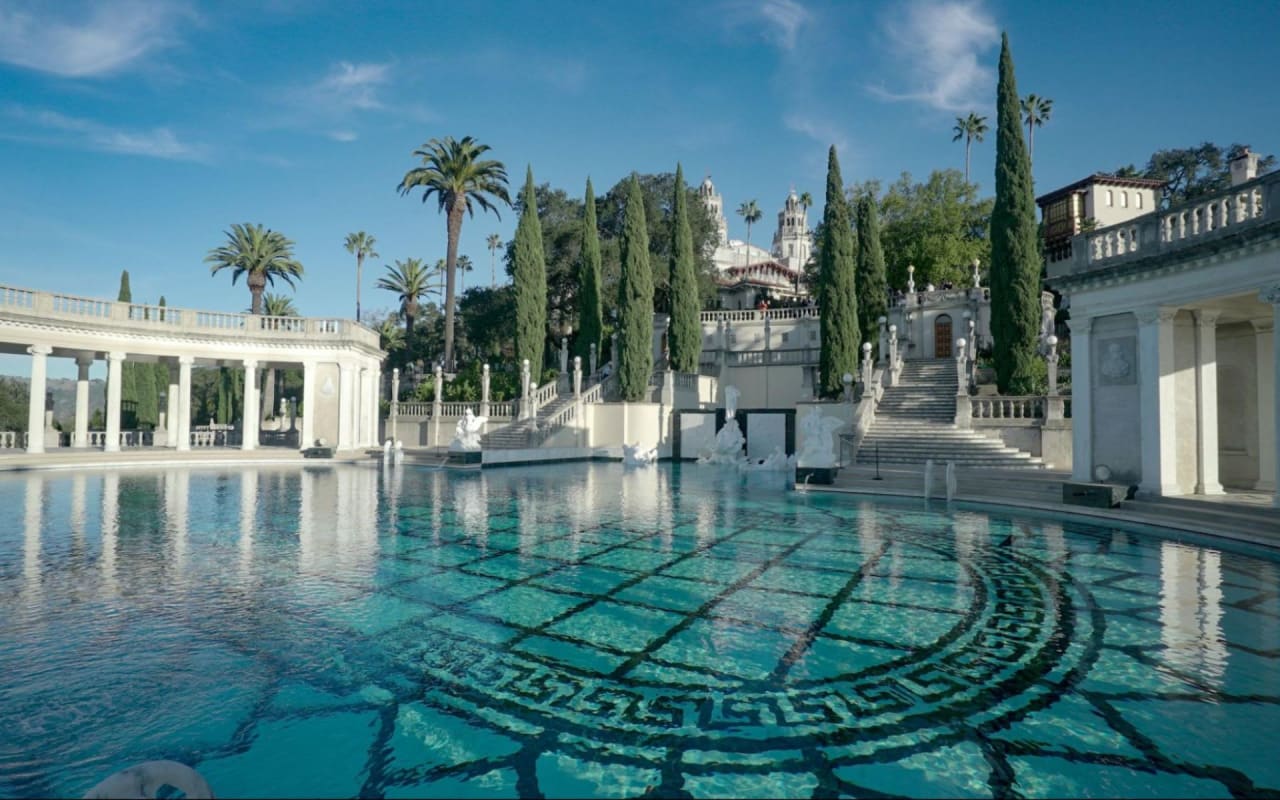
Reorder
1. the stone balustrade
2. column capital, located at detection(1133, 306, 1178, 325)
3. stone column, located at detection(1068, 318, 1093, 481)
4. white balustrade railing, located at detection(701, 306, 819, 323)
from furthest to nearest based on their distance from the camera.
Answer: white balustrade railing, located at detection(701, 306, 819, 323)
stone column, located at detection(1068, 318, 1093, 481)
column capital, located at detection(1133, 306, 1178, 325)
the stone balustrade

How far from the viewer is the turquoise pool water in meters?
4.11

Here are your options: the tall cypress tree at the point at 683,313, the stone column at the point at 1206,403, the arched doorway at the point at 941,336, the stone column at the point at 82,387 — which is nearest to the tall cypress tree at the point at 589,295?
the tall cypress tree at the point at 683,313

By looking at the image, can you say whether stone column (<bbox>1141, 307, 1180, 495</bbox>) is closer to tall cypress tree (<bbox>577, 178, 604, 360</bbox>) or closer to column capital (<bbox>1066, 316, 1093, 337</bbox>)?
column capital (<bbox>1066, 316, 1093, 337</bbox>)

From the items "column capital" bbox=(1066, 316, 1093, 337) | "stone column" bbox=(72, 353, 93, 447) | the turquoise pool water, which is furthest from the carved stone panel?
"stone column" bbox=(72, 353, 93, 447)

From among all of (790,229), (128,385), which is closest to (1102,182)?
(128,385)

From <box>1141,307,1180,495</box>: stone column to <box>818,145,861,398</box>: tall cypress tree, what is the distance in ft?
59.4

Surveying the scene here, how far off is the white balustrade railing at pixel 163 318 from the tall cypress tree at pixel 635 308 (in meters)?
14.3

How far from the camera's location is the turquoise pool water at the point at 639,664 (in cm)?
411

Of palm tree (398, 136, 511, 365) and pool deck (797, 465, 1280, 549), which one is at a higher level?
palm tree (398, 136, 511, 365)

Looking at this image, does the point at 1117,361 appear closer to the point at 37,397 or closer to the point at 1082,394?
the point at 1082,394

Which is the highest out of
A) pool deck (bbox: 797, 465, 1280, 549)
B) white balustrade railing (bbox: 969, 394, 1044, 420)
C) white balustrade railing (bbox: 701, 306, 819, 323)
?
white balustrade railing (bbox: 701, 306, 819, 323)

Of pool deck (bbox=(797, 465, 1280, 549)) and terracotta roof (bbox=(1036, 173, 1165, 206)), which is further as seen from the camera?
terracotta roof (bbox=(1036, 173, 1165, 206))

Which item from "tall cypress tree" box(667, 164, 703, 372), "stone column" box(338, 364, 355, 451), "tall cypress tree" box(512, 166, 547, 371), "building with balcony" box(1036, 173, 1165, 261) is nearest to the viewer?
"stone column" box(338, 364, 355, 451)

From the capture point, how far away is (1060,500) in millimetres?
15266
